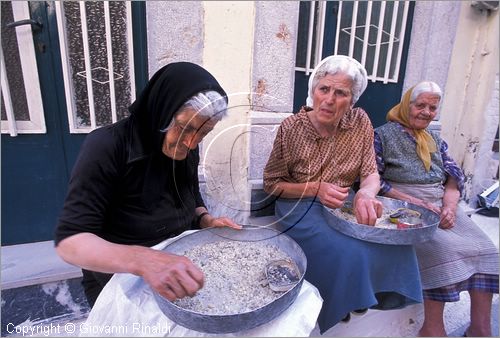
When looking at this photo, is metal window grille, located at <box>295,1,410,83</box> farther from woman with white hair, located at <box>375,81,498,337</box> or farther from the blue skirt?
the blue skirt

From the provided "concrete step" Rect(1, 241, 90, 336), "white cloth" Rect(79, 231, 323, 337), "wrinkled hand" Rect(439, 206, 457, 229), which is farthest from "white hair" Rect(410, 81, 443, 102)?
"concrete step" Rect(1, 241, 90, 336)

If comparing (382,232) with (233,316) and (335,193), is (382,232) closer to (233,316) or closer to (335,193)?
(335,193)

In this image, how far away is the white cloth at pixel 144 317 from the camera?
0.88m

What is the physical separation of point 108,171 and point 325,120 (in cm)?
109

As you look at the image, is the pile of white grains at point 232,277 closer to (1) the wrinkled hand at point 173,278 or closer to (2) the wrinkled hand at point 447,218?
(1) the wrinkled hand at point 173,278

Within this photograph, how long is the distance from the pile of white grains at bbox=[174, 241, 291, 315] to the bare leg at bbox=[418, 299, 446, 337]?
3.63ft

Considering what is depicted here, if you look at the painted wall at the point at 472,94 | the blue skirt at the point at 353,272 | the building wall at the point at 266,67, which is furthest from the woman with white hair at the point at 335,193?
the painted wall at the point at 472,94

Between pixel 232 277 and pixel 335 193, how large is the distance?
58cm

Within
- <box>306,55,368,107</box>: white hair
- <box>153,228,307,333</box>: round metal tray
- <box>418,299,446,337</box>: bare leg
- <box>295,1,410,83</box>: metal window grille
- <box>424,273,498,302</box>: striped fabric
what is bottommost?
<box>418,299,446,337</box>: bare leg

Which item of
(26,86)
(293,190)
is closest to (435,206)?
(293,190)

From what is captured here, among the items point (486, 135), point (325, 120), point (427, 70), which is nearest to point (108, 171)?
point (325, 120)

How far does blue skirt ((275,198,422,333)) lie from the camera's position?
132cm

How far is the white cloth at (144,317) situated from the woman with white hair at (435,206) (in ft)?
3.44

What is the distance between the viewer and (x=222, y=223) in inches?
48.8
